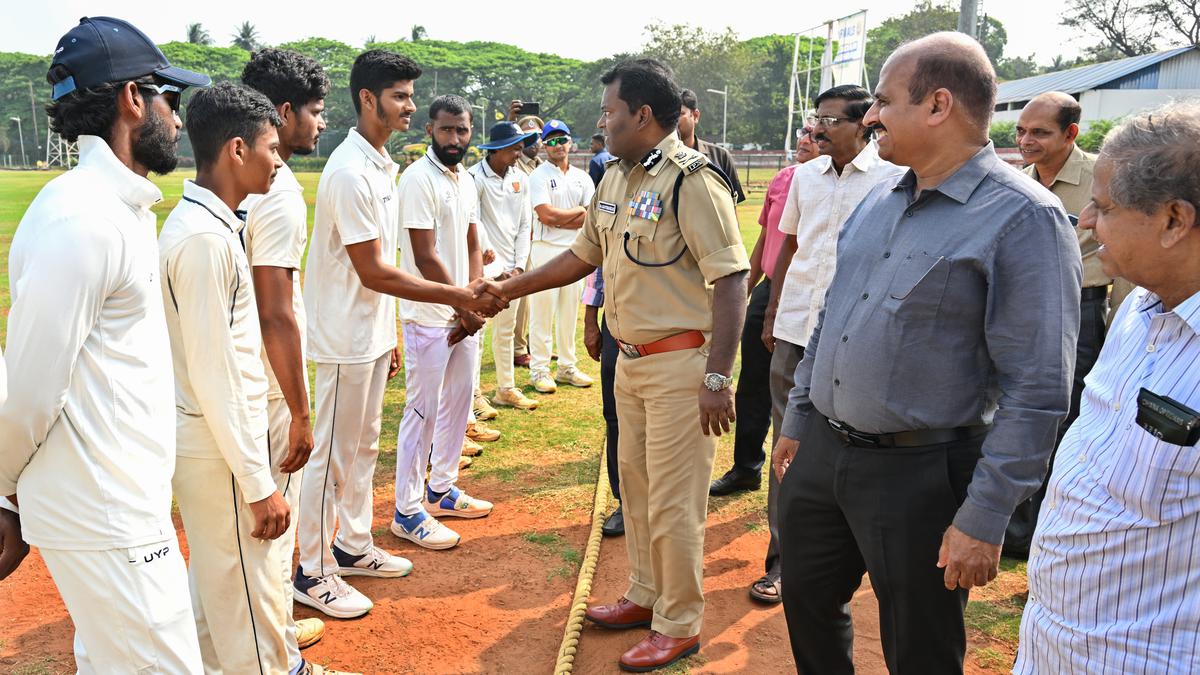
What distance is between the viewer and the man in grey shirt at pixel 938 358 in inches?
89.5

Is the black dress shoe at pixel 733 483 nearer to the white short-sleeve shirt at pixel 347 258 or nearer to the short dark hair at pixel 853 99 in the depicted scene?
the short dark hair at pixel 853 99

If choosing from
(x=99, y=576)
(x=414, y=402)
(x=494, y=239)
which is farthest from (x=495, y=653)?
(x=494, y=239)

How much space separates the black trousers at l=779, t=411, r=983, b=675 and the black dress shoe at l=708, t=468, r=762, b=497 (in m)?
2.86

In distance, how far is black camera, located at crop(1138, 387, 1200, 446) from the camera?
5.72 feet

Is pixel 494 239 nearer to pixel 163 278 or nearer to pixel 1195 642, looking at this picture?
pixel 163 278

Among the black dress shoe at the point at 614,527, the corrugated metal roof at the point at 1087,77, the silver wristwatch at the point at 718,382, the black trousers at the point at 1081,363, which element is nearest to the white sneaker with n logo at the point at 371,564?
the black dress shoe at the point at 614,527

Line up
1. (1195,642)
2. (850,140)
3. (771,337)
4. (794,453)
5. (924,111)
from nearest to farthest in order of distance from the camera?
(1195,642) → (924,111) → (794,453) → (850,140) → (771,337)

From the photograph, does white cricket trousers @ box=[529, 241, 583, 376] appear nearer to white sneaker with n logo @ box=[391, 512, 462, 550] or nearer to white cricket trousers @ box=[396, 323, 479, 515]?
white cricket trousers @ box=[396, 323, 479, 515]

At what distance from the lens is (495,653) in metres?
3.75

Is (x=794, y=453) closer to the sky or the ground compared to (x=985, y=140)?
closer to the ground

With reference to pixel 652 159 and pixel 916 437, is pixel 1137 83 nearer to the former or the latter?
pixel 652 159

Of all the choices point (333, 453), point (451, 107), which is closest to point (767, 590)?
point (333, 453)

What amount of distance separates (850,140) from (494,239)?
3972mm

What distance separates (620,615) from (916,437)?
196 centimetres
